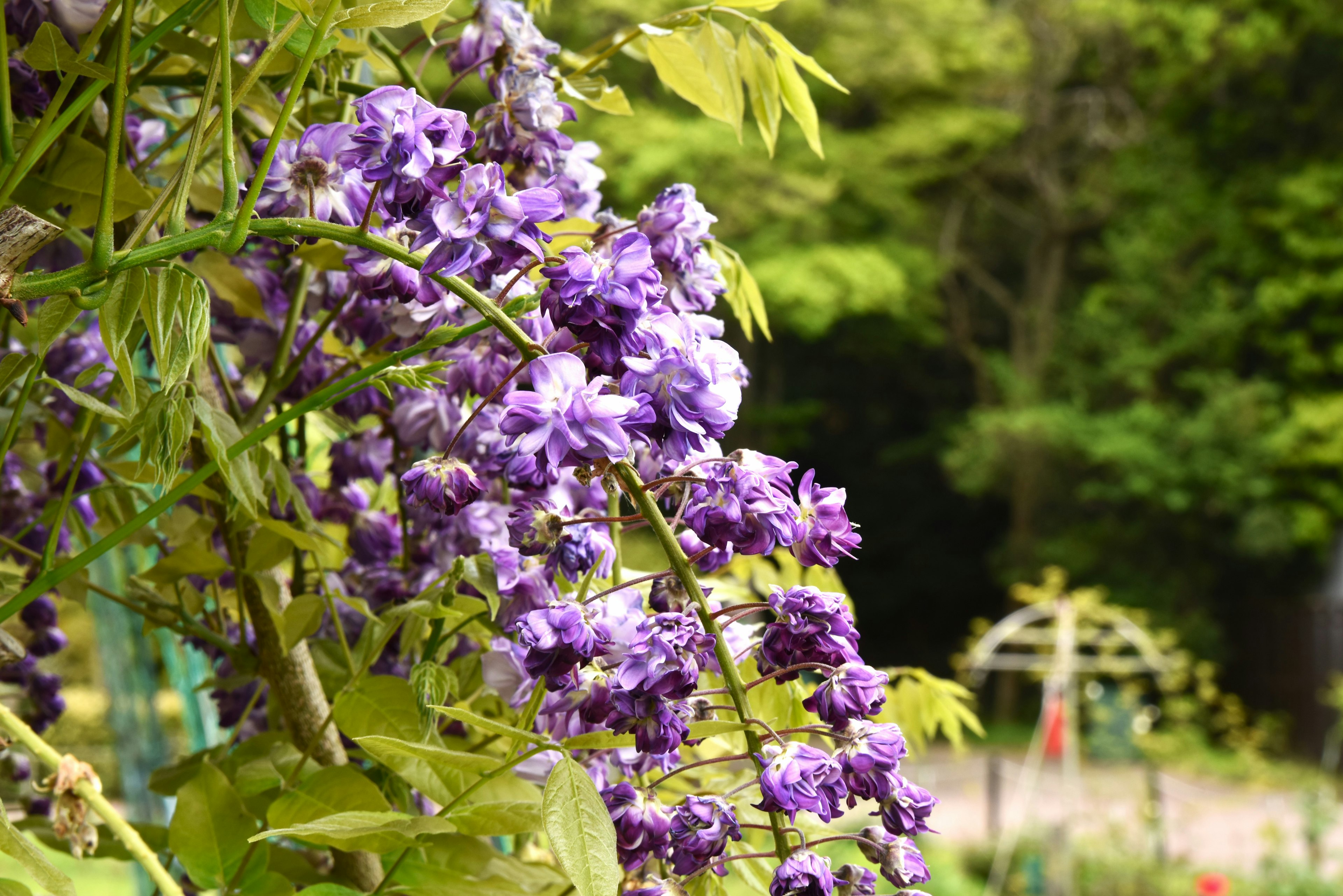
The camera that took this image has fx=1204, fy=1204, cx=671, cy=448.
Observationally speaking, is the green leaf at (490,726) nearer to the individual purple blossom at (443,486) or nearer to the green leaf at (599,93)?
the individual purple blossom at (443,486)

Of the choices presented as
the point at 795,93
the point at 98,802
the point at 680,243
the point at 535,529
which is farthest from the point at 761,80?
the point at 98,802

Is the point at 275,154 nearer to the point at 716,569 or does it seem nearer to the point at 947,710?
the point at 716,569

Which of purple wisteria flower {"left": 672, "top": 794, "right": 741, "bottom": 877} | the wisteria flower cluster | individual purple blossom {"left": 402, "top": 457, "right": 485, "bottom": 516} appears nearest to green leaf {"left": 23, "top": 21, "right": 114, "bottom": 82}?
the wisteria flower cluster

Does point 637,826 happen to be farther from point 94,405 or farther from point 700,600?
point 94,405

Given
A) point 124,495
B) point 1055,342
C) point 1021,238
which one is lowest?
point 124,495

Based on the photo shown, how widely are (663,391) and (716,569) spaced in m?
0.11

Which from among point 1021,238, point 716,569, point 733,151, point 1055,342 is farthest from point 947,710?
point 1021,238

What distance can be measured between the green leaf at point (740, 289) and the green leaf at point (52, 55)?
22cm

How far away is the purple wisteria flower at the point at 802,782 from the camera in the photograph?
0.86ft

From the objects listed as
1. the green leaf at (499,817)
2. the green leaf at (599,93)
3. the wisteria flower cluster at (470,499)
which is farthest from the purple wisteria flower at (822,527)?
the green leaf at (599,93)

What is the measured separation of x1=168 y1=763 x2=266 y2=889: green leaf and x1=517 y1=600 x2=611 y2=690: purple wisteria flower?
141 millimetres

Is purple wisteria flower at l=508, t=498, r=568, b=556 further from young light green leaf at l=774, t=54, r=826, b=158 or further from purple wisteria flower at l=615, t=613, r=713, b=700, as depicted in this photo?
young light green leaf at l=774, t=54, r=826, b=158

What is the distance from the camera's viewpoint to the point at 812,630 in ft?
0.90

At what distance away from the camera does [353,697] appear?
1.20ft
